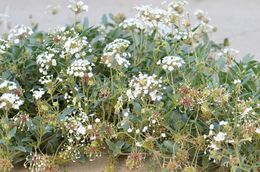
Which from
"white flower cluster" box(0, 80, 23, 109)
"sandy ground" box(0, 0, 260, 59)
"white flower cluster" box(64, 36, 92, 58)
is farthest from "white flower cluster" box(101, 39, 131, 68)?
"sandy ground" box(0, 0, 260, 59)

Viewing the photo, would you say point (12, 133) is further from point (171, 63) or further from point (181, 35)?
point (181, 35)

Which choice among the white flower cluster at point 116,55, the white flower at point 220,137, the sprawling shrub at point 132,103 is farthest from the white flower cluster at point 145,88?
the white flower at point 220,137

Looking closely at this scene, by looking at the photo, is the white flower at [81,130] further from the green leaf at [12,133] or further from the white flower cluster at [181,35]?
the white flower cluster at [181,35]

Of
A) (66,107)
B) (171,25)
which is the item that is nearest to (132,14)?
(171,25)

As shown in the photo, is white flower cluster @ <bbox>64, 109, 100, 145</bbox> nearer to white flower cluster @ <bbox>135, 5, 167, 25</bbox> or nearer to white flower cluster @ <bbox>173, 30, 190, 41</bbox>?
white flower cluster @ <bbox>135, 5, 167, 25</bbox>

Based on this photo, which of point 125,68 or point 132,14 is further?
point 132,14

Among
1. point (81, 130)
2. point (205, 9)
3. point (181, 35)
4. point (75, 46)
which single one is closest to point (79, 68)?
point (75, 46)

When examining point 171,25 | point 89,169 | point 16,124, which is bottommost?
point 89,169

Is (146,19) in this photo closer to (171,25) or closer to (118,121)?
(171,25)
